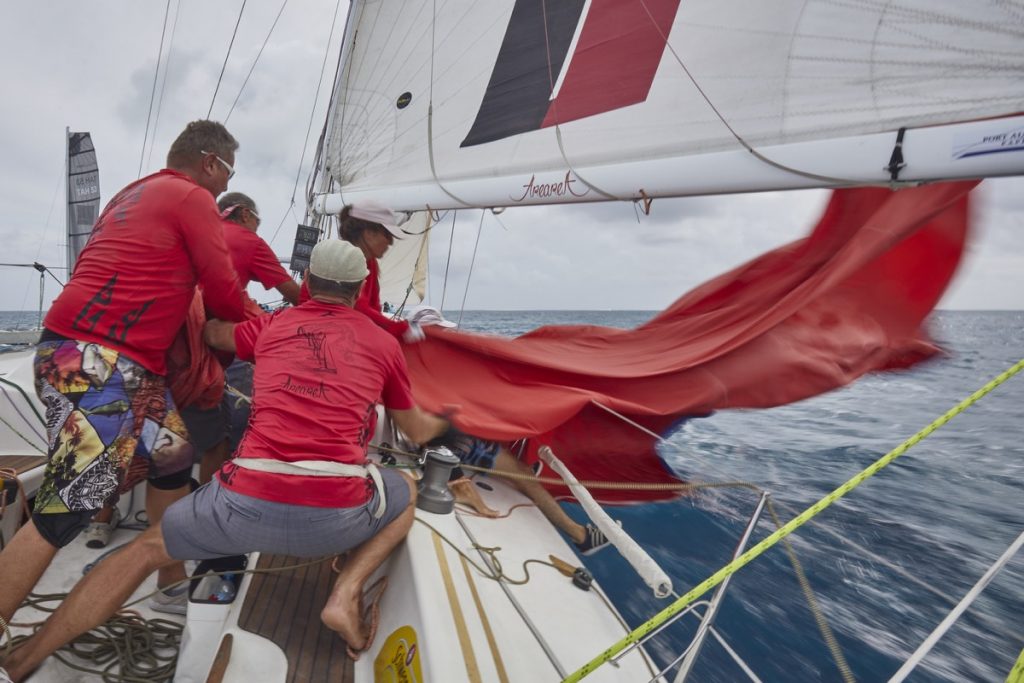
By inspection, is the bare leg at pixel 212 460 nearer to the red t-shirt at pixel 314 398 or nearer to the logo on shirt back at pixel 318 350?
the red t-shirt at pixel 314 398

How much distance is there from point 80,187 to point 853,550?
10896mm

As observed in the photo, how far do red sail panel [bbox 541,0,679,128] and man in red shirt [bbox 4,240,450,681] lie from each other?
1557 mm

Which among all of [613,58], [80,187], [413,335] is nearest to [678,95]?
[613,58]

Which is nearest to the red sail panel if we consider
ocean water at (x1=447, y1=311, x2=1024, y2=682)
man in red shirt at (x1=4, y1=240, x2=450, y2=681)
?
ocean water at (x1=447, y1=311, x2=1024, y2=682)

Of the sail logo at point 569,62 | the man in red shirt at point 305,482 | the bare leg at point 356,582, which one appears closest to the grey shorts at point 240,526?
the man in red shirt at point 305,482

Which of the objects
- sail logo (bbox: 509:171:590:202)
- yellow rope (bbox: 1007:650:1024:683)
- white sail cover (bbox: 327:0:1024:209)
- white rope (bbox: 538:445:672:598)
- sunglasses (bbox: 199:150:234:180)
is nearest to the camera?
yellow rope (bbox: 1007:650:1024:683)

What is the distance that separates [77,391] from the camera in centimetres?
130

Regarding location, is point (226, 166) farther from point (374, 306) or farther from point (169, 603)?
point (169, 603)

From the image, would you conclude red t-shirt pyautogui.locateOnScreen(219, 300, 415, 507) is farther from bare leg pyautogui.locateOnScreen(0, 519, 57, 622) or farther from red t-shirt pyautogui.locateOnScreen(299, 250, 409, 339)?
red t-shirt pyautogui.locateOnScreen(299, 250, 409, 339)

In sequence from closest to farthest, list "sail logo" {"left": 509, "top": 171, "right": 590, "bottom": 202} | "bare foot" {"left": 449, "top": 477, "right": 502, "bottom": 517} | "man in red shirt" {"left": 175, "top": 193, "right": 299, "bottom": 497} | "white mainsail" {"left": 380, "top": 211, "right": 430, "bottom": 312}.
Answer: "man in red shirt" {"left": 175, "top": 193, "right": 299, "bottom": 497}, "bare foot" {"left": 449, "top": 477, "right": 502, "bottom": 517}, "sail logo" {"left": 509, "top": 171, "right": 590, "bottom": 202}, "white mainsail" {"left": 380, "top": 211, "right": 430, "bottom": 312}

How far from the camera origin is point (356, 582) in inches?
52.8

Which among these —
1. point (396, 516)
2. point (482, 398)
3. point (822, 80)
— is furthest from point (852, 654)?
point (822, 80)

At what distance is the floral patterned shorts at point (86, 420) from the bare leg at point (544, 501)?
1353 mm

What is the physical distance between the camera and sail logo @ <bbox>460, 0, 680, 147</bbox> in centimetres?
232
